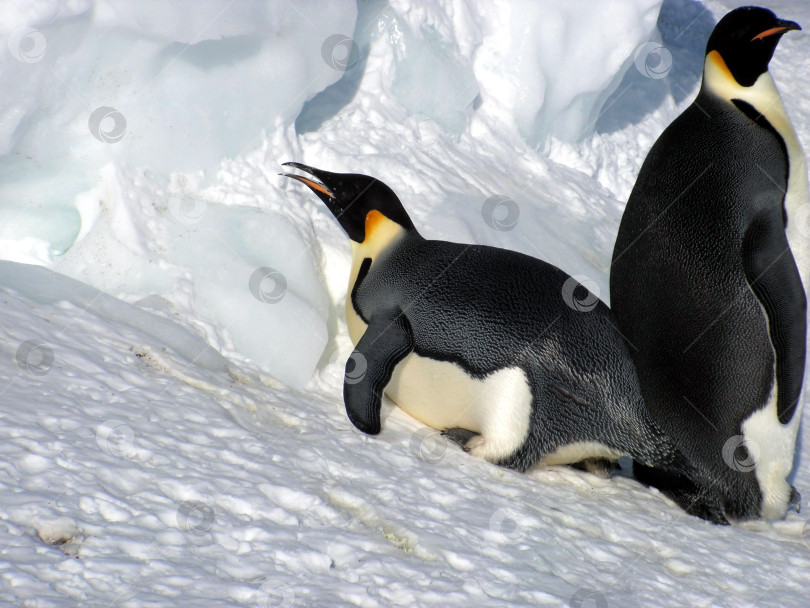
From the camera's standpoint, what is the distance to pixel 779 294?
203 centimetres

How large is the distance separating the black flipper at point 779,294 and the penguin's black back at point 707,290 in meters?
0.02

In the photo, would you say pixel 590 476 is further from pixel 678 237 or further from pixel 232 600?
pixel 232 600

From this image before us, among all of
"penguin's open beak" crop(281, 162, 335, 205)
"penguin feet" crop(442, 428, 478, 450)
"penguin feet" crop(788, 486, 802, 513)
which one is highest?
"penguin's open beak" crop(281, 162, 335, 205)

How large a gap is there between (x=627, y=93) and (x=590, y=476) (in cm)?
300

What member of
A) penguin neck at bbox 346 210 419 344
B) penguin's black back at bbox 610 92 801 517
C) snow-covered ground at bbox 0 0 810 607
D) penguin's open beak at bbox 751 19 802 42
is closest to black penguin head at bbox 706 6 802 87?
penguin's open beak at bbox 751 19 802 42

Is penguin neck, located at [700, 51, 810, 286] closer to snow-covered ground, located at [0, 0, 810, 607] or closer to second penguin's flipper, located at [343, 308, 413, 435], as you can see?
snow-covered ground, located at [0, 0, 810, 607]

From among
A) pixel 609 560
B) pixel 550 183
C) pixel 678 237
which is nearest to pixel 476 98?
pixel 550 183

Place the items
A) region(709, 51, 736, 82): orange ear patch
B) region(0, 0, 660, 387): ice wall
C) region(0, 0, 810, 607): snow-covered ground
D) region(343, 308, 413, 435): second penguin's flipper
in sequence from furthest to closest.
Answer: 1. region(709, 51, 736, 82): orange ear patch
2. region(0, 0, 660, 387): ice wall
3. region(343, 308, 413, 435): second penguin's flipper
4. region(0, 0, 810, 607): snow-covered ground

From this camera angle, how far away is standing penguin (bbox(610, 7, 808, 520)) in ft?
6.63

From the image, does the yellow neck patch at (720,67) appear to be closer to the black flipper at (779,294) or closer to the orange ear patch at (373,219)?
the black flipper at (779,294)

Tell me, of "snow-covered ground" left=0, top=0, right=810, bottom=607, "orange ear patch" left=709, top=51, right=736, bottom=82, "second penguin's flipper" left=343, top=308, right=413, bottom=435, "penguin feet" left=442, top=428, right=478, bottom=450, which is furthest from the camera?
"orange ear patch" left=709, top=51, right=736, bottom=82

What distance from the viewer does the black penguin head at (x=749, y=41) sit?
7.23 feet

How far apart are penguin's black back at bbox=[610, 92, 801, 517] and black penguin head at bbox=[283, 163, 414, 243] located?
0.72m

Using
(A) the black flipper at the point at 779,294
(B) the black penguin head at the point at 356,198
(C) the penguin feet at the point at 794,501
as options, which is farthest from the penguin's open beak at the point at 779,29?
(C) the penguin feet at the point at 794,501
